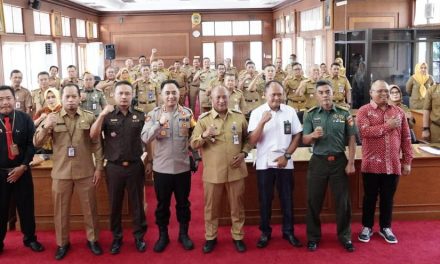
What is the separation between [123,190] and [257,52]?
→ 17168 mm

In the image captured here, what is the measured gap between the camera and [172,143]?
438 centimetres

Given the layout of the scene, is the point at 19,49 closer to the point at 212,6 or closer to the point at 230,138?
the point at 230,138

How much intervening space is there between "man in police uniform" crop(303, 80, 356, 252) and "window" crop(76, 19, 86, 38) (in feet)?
45.3

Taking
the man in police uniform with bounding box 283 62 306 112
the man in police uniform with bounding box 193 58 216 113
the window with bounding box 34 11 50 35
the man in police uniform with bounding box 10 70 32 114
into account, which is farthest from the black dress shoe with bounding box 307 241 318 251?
the window with bounding box 34 11 50 35

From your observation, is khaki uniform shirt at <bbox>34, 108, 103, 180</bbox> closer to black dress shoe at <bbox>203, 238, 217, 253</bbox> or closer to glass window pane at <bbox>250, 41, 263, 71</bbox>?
black dress shoe at <bbox>203, 238, 217, 253</bbox>

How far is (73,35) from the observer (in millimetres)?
15742

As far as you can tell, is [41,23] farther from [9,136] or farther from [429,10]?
[429,10]

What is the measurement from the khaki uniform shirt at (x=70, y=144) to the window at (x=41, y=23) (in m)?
8.96

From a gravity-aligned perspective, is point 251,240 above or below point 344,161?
below

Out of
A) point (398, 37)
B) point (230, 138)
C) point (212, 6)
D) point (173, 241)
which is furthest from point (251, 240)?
point (212, 6)

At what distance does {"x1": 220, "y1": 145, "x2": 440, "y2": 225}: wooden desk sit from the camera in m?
5.15

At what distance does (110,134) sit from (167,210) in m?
0.89

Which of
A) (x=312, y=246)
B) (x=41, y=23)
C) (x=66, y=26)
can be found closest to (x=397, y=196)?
(x=312, y=246)

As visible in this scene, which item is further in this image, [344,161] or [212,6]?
[212,6]
